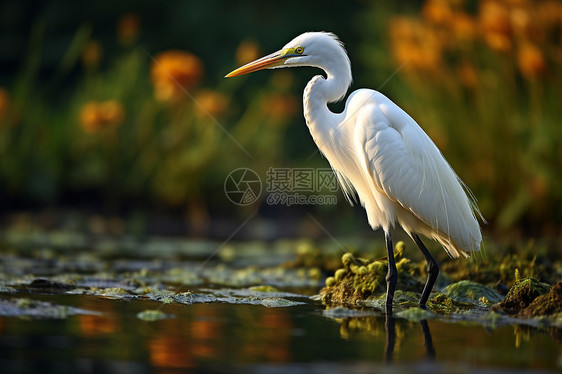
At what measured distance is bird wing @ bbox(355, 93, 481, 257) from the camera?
182 inches

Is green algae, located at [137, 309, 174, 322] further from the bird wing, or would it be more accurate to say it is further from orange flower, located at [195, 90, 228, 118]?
orange flower, located at [195, 90, 228, 118]

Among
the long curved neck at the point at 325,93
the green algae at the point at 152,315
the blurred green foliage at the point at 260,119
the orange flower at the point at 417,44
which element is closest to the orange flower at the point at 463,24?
the blurred green foliage at the point at 260,119

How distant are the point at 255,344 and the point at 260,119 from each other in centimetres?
728

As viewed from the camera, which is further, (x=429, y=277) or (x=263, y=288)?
(x=263, y=288)

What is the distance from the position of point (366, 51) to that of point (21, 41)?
5058mm

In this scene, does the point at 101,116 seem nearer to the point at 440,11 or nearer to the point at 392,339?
the point at 440,11

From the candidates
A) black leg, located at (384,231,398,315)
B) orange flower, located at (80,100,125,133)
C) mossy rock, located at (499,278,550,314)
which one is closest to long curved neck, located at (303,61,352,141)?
black leg, located at (384,231,398,315)

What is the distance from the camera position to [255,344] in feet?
10.7

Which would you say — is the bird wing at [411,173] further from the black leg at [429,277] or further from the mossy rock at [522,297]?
the mossy rock at [522,297]

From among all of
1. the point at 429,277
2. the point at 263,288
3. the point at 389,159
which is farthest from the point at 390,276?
the point at 263,288

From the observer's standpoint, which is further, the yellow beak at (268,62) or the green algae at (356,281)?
the yellow beak at (268,62)

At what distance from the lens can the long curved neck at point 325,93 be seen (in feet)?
16.1

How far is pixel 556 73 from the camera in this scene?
770cm

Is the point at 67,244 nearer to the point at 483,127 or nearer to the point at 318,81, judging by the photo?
the point at 318,81
